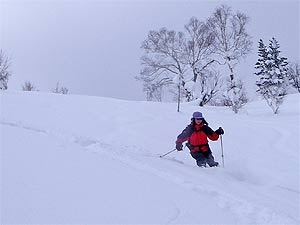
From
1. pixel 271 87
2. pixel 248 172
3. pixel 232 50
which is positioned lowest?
pixel 248 172

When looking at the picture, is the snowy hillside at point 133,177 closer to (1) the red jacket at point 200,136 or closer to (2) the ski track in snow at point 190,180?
(2) the ski track in snow at point 190,180

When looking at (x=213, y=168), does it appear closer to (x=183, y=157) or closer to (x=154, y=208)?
(x=183, y=157)

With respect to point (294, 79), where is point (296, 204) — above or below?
below

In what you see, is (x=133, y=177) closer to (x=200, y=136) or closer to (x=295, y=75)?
(x=200, y=136)

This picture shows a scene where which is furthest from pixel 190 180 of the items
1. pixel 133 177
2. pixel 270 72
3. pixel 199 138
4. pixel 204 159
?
pixel 270 72

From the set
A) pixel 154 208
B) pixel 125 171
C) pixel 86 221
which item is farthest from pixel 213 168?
pixel 86 221

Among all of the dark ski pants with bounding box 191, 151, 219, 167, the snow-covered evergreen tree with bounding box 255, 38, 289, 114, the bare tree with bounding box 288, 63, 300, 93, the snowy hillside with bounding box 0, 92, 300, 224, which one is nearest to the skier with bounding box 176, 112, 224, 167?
the dark ski pants with bounding box 191, 151, 219, 167

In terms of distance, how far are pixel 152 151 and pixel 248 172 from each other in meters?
2.65

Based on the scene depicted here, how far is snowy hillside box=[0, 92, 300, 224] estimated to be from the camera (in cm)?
448

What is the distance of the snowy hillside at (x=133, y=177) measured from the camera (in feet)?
14.7

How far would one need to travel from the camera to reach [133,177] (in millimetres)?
6004

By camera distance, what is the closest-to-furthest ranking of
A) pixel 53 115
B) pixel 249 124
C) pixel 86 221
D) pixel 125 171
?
1. pixel 86 221
2. pixel 125 171
3. pixel 53 115
4. pixel 249 124

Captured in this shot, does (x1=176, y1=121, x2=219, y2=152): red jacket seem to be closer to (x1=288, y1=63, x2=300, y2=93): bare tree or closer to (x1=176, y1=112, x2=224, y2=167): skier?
(x1=176, y1=112, x2=224, y2=167): skier

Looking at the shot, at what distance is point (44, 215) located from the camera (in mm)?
4227
